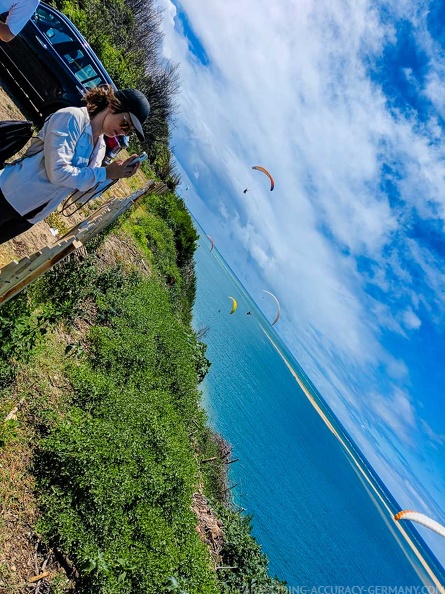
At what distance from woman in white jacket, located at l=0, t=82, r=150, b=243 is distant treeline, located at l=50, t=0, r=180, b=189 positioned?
52.1 feet

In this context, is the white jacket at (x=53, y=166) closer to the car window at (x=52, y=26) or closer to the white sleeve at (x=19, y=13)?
the white sleeve at (x=19, y=13)

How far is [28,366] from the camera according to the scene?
4.98 m

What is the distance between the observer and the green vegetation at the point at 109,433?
15.1ft

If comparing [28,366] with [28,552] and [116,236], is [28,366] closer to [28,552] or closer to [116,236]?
[28,552]

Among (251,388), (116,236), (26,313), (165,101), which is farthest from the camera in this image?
(251,388)

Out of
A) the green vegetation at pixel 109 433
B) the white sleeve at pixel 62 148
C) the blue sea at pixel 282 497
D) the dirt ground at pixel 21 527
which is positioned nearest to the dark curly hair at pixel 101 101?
the white sleeve at pixel 62 148

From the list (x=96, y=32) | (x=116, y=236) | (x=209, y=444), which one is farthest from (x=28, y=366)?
(x=96, y=32)

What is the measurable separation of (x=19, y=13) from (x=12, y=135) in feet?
5.77

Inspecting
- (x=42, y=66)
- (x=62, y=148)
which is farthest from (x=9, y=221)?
(x=42, y=66)

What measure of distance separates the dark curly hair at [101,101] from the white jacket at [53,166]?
0.08 metres

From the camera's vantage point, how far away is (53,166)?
103 inches

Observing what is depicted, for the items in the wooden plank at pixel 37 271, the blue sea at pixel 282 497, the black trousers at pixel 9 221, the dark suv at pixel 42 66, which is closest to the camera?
the black trousers at pixel 9 221

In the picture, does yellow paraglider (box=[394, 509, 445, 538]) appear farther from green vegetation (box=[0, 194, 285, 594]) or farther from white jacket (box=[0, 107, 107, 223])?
white jacket (box=[0, 107, 107, 223])

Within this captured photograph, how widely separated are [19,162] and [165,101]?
79.4ft
